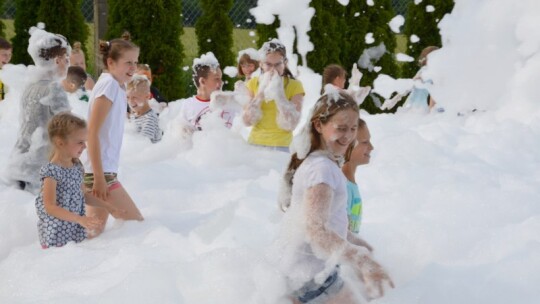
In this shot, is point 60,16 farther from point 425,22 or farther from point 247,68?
point 425,22

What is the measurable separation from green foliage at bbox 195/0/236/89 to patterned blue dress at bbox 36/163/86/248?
29.2 feet

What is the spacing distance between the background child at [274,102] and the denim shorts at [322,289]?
304cm

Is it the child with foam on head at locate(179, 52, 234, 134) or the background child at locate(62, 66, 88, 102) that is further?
the background child at locate(62, 66, 88, 102)

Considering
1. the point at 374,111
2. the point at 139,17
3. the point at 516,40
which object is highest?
the point at 516,40

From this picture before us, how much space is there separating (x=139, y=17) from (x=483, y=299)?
9357 mm

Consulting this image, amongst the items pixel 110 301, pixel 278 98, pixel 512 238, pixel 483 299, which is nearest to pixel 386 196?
pixel 278 98

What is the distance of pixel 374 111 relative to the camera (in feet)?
44.5

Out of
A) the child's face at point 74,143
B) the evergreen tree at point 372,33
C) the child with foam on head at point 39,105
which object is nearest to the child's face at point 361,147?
the child's face at point 74,143

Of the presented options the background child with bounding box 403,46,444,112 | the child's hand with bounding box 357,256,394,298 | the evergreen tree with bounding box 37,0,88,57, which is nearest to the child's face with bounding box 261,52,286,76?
the child's hand with bounding box 357,256,394,298

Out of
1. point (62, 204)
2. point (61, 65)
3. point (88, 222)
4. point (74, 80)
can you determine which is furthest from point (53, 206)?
point (74, 80)

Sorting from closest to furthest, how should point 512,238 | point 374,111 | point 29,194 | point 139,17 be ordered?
point 512,238, point 29,194, point 139,17, point 374,111

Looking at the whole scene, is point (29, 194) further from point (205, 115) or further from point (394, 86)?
point (394, 86)

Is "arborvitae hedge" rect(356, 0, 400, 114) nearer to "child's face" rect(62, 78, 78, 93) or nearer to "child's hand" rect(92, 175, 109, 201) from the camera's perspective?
"child's face" rect(62, 78, 78, 93)

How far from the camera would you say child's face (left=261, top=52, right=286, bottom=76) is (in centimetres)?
618
